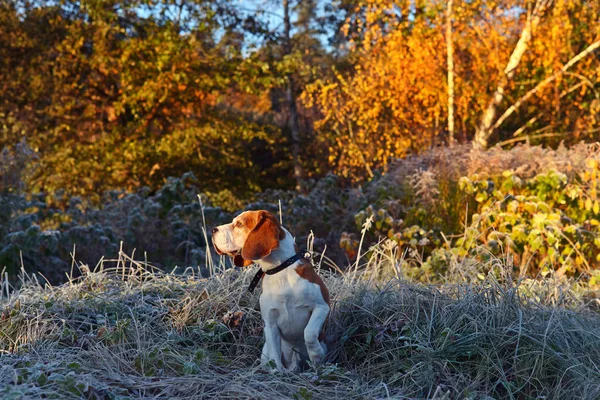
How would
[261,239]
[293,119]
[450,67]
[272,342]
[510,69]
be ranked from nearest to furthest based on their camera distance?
[261,239], [272,342], [450,67], [510,69], [293,119]

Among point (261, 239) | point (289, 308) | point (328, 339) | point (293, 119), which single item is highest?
point (293, 119)

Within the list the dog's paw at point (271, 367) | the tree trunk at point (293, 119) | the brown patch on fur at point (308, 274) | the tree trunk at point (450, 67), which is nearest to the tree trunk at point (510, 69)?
the tree trunk at point (450, 67)

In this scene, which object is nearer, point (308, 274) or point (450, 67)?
point (308, 274)

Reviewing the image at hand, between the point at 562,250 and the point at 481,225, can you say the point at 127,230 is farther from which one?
the point at 562,250

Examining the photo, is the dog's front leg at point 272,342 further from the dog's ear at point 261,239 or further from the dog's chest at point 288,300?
the dog's ear at point 261,239

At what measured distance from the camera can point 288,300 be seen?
3.68 meters

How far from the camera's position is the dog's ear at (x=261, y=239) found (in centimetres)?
361

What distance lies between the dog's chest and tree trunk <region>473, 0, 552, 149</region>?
747 cm

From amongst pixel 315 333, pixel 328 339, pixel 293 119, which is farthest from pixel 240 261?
pixel 293 119

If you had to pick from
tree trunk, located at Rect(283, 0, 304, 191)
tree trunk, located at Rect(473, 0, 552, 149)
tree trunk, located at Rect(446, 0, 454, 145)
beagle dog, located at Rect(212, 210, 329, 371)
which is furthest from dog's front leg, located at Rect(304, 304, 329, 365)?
tree trunk, located at Rect(283, 0, 304, 191)

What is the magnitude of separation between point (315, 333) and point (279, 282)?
0.30 metres

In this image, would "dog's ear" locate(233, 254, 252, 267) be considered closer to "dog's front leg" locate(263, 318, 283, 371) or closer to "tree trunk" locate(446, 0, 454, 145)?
"dog's front leg" locate(263, 318, 283, 371)

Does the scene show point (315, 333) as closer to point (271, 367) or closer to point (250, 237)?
point (271, 367)

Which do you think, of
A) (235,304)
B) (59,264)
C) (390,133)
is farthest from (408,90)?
(235,304)
